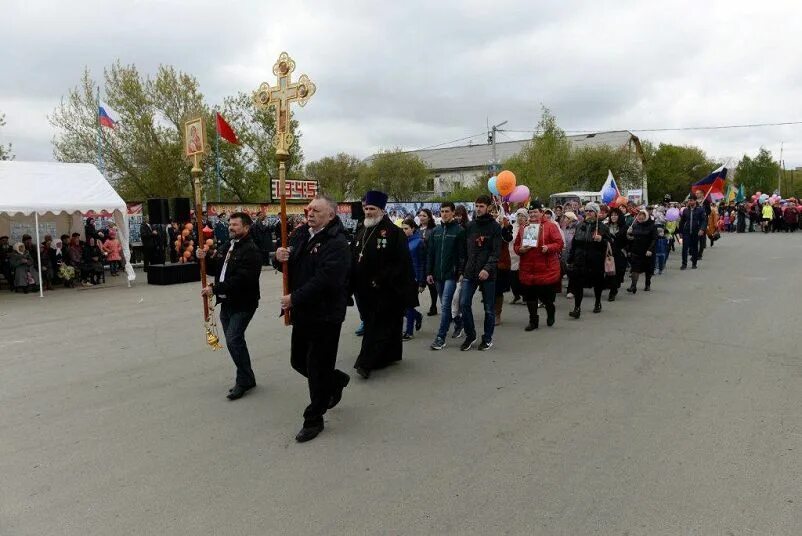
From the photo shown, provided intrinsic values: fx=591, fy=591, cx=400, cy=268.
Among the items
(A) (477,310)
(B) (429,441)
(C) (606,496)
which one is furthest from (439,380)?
(A) (477,310)

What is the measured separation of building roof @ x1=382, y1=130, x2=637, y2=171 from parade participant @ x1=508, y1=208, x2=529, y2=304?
50.9 metres

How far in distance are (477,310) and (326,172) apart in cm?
4496

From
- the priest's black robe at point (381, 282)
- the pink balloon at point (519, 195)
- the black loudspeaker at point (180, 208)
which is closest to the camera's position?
the priest's black robe at point (381, 282)

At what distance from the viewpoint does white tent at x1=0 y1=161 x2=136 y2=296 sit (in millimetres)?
13672

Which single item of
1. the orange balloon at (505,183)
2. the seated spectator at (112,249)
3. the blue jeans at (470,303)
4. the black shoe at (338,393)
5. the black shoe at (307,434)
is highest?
the orange balloon at (505,183)

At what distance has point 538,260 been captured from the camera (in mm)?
8375

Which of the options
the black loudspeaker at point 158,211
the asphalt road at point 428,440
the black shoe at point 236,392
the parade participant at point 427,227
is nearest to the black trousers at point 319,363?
the asphalt road at point 428,440

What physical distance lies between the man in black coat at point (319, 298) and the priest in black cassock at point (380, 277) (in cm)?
163

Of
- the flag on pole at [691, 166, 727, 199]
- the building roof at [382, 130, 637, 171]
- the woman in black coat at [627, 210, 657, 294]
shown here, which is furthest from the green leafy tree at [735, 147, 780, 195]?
the woman in black coat at [627, 210, 657, 294]

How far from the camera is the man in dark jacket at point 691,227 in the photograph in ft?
50.4

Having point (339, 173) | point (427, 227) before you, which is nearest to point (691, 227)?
point (427, 227)

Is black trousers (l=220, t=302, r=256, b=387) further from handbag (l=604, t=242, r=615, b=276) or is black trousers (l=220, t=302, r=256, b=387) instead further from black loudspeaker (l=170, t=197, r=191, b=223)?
black loudspeaker (l=170, t=197, r=191, b=223)

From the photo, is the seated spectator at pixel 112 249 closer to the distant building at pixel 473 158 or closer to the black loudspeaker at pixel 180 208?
the black loudspeaker at pixel 180 208

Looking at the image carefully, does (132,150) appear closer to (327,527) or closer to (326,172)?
(326,172)
